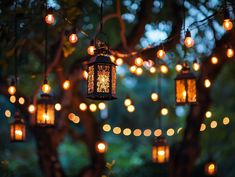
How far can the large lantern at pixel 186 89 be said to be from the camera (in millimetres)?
5844

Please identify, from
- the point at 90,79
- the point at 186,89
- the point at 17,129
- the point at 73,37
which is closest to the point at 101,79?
the point at 90,79

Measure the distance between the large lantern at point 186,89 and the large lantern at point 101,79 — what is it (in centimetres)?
154

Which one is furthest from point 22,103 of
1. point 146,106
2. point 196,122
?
point 146,106

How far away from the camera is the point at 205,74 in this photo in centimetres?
841

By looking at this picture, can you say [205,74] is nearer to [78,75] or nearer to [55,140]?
[78,75]

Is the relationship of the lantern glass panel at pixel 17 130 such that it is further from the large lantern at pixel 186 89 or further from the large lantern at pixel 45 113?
the large lantern at pixel 186 89

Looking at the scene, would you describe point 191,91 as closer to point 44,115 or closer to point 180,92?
point 180,92

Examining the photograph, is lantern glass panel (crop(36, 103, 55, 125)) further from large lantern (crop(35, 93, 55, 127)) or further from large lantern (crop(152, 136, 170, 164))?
large lantern (crop(152, 136, 170, 164))

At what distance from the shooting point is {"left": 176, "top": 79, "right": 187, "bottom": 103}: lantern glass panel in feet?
19.3

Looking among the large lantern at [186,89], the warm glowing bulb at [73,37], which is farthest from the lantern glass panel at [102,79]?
the large lantern at [186,89]

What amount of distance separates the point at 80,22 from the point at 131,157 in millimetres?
7882

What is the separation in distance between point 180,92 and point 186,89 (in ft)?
0.32

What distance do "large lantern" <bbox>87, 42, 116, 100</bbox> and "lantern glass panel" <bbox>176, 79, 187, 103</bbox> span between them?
1537mm

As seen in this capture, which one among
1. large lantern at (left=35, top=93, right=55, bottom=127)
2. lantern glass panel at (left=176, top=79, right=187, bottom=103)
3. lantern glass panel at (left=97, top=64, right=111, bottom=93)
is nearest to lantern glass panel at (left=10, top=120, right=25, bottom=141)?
large lantern at (left=35, top=93, right=55, bottom=127)
